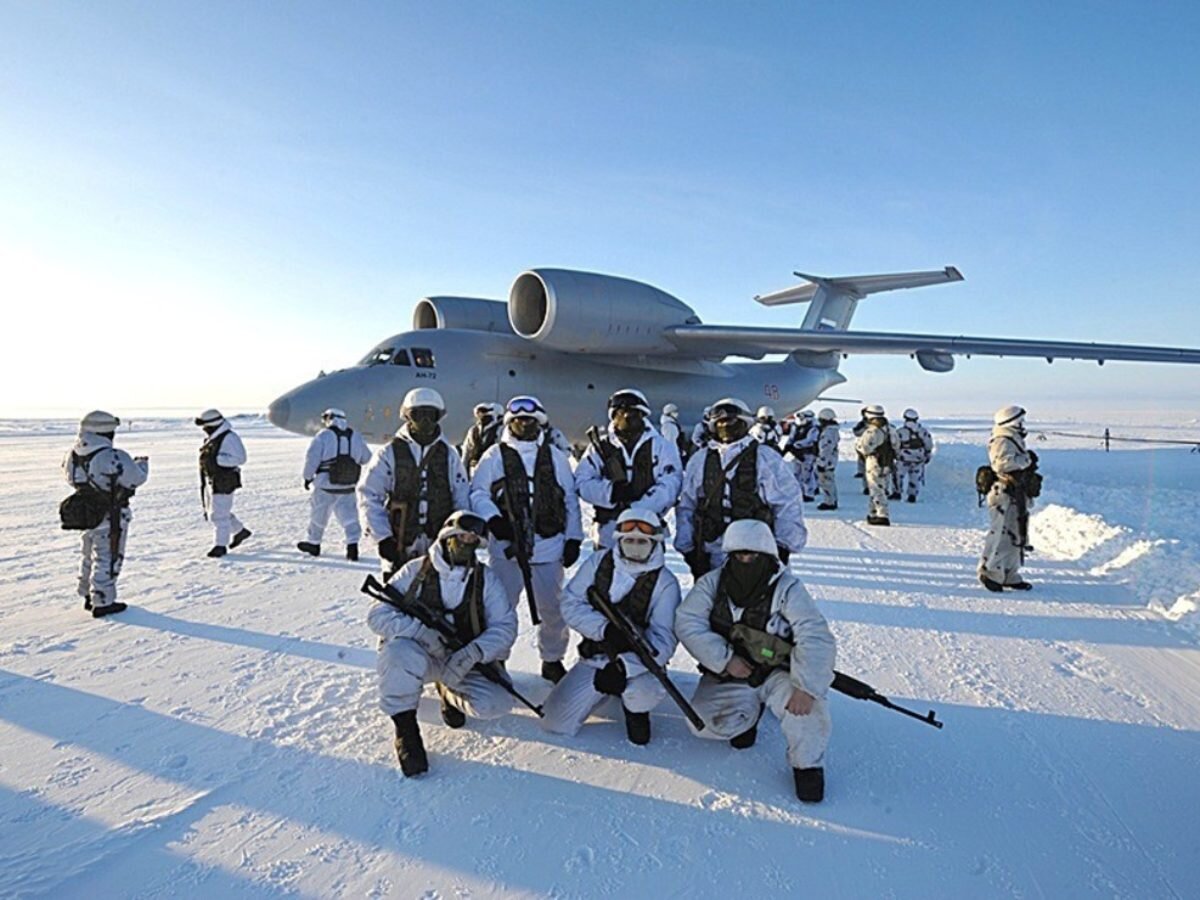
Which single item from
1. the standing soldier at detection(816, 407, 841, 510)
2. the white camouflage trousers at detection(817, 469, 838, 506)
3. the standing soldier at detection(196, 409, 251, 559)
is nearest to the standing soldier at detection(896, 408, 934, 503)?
the standing soldier at detection(816, 407, 841, 510)

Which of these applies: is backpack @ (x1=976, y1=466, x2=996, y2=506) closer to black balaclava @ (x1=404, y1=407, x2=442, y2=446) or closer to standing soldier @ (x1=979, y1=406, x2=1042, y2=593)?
standing soldier @ (x1=979, y1=406, x2=1042, y2=593)

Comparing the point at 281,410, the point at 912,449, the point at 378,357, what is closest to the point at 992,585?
the point at 912,449

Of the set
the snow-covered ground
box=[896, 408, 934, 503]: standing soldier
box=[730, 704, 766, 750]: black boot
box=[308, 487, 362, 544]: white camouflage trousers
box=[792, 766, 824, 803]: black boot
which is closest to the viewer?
the snow-covered ground

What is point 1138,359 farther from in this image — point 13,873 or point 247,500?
point 247,500

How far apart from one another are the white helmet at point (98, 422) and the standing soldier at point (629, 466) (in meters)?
4.18

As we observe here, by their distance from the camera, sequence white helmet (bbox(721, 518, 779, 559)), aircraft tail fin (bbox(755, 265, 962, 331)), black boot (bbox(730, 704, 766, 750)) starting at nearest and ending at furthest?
white helmet (bbox(721, 518, 779, 559)) < black boot (bbox(730, 704, 766, 750)) < aircraft tail fin (bbox(755, 265, 962, 331))

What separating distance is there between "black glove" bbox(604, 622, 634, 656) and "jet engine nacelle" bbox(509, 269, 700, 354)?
26.2ft

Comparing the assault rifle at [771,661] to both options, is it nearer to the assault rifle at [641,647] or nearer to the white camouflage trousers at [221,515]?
the assault rifle at [641,647]

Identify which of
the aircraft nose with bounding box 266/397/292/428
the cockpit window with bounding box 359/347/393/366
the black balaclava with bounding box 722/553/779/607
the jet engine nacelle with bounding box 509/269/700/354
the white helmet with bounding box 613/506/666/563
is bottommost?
the black balaclava with bounding box 722/553/779/607

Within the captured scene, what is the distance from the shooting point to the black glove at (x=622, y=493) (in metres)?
4.48

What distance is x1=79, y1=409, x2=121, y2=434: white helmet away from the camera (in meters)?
5.32

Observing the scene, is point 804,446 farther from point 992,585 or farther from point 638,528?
point 638,528

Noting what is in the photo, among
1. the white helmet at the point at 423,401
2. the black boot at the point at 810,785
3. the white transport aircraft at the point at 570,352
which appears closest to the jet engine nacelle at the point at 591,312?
the white transport aircraft at the point at 570,352

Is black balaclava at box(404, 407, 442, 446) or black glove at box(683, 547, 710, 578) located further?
black balaclava at box(404, 407, 442, 446)
